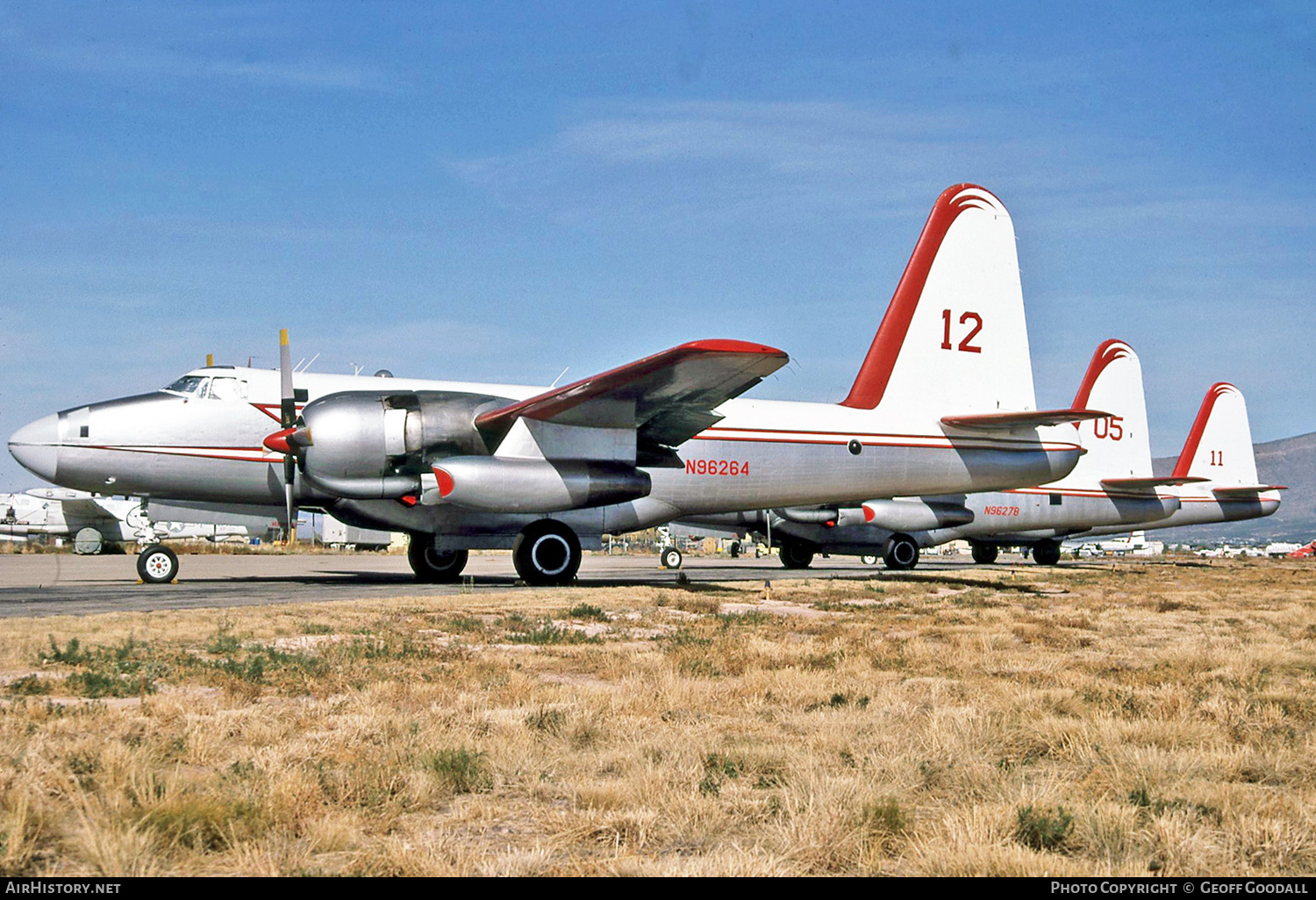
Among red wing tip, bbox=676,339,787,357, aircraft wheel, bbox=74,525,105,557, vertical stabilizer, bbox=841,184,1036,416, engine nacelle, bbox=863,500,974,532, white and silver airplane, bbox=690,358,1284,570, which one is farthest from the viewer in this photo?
aircraft wheel, bbox=74,525,105,557

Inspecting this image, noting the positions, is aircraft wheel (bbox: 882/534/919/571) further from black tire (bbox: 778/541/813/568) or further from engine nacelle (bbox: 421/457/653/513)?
engine nacelle (bbox: 421/457/653/513)

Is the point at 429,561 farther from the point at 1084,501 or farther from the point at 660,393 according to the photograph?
the point at 1084,501

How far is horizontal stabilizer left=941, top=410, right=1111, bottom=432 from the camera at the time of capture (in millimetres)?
21297

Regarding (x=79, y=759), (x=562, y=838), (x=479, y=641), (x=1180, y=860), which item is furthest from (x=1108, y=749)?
→ (x=479, y=641)

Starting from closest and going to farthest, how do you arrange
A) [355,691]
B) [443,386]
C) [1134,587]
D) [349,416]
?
[355,691]
[349,416]
[443,386]
[1134,587]

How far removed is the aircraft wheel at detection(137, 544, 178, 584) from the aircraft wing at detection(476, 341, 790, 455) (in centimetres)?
661

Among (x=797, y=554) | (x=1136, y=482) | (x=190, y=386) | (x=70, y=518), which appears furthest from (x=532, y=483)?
(x=70, y=518)

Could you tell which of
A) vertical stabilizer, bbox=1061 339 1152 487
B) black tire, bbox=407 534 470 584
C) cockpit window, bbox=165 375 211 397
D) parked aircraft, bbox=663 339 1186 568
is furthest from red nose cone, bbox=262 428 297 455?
vertical stabilizer, bbox=1061 339 1152 487

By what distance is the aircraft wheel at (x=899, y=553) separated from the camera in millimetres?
34094

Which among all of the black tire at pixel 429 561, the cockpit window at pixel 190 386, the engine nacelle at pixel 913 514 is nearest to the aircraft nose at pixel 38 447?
the cockpit window at pixel 190 386

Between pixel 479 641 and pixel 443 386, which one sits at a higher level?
pixel 443 386

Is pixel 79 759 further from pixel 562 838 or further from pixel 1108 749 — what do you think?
pixel 1108 749

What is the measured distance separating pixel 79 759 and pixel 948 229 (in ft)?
68.9
